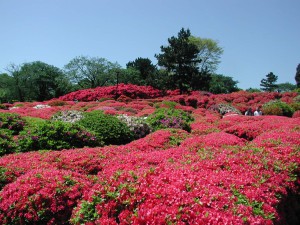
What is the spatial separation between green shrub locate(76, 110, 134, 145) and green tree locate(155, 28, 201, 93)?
2568 centimetres

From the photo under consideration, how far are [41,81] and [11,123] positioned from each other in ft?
142

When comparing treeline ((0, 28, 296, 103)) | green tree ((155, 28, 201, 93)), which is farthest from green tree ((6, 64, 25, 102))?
green tree ((155, 28, 201, 93))

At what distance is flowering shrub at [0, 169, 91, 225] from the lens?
446 cm

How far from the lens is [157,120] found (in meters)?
13.6

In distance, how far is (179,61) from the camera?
120ft

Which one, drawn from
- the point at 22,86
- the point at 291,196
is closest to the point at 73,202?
the point at 291,196

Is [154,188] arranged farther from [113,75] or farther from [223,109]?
[113,75]

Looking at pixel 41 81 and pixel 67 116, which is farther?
pixel 41 81

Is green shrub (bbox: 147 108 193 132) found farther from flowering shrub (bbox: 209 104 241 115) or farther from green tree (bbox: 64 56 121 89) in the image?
green tree (bbox: 64 56 121 89)

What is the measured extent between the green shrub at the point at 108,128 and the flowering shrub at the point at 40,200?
5213mm

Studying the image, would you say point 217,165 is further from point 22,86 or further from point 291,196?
point 22,86

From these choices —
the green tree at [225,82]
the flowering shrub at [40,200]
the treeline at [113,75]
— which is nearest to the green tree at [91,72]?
the treeline at [113,75]

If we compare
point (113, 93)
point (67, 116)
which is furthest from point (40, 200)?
point (113, 93)

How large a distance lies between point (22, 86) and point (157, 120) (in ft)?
137
